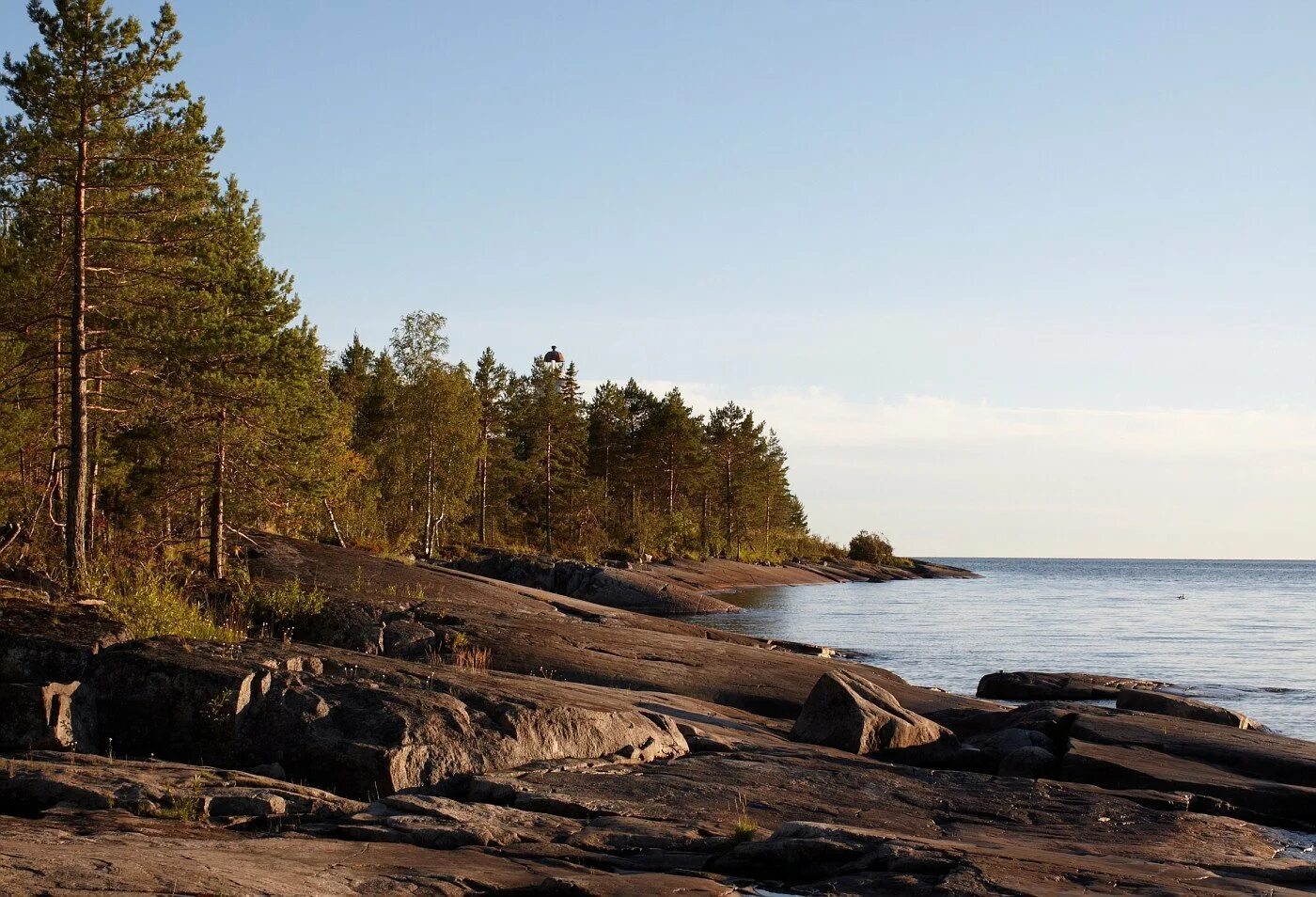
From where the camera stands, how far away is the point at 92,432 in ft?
99.5

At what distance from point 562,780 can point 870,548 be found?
382 ft

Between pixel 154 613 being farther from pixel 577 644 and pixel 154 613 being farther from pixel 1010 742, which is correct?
pixel 1010 742

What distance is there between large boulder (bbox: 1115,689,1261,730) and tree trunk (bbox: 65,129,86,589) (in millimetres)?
22618

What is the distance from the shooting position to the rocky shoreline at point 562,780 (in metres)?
9.78

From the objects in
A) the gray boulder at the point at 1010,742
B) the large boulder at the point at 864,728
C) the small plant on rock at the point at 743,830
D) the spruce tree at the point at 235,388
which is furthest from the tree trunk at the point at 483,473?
the small plant on rock at the point at 743,830

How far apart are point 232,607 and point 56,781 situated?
498 inches

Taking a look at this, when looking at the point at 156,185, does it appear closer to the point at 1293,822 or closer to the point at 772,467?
the point at 1293,822

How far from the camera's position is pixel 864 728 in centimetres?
1800

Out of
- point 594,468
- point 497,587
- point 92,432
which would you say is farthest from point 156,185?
point 594,468

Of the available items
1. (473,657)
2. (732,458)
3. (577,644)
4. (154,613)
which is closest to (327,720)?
(154,613)

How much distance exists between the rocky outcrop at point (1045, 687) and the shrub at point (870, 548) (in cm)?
9762

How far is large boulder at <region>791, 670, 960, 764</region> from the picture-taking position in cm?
1805

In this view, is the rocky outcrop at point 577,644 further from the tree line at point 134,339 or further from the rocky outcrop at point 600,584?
the rocky outcrop at point 600,584

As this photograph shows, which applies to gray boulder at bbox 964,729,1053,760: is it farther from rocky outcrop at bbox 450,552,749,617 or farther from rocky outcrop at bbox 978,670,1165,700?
rocky outcrop at bbox 450,552,749,617
